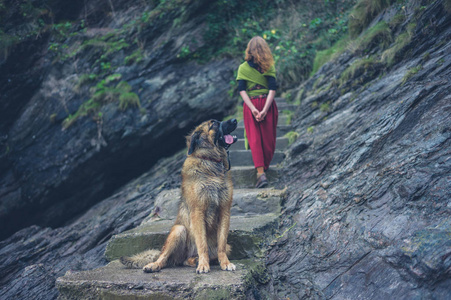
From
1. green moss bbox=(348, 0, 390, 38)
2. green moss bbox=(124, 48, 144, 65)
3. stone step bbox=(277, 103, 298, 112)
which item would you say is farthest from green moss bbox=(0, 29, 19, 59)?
green moss bbox=(348, 0, 390, 38)

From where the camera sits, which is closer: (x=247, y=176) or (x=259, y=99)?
(x=259, y=99)

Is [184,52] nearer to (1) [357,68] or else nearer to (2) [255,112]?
(2) [255,112]

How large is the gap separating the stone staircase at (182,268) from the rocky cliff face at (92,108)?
354 centimetres

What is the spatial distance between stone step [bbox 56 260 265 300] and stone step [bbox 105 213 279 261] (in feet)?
1.25

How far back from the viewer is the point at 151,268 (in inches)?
111

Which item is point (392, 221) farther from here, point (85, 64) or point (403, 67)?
point (85, 64)

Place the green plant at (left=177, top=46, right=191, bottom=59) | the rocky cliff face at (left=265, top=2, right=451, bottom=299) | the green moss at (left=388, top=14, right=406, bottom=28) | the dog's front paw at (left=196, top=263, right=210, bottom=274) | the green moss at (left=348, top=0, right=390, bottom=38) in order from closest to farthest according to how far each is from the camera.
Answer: the rocky cliff face at (left=265, top=2, right=451, bottom=299), the dog's front paw at (left=196, top=263, right=210, bottom=274), the green moss at (left=388, top=14, right=406, bottom=28), the green moss at (left=348, top=0, right=390, bottom=38), the green plant at (left=177, top=46, right=191, bottom=59)

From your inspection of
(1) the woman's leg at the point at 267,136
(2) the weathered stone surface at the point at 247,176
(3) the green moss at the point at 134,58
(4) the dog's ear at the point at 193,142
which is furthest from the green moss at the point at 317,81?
(3) the green moss at the point at 134,58

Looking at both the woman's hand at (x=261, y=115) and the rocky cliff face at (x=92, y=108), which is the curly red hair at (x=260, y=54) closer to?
the woman's hand at (x=261, y=115)

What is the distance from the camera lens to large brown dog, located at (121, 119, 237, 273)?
2.96 m

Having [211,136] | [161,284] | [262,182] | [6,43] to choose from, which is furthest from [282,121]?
[6,43]

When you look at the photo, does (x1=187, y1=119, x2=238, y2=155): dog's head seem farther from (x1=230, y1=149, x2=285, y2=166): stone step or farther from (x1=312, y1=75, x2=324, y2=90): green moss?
(x1=312, y1=75, x2=324, y2=90): green moss

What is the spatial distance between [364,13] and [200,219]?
5.72 meters

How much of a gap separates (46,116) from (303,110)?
21.9 feet
